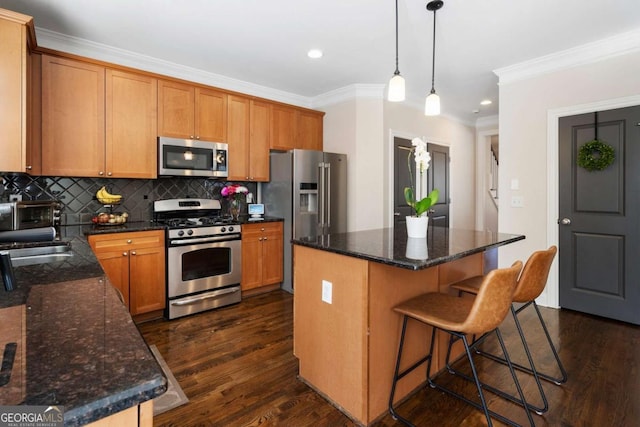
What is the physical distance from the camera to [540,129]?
3.52 m

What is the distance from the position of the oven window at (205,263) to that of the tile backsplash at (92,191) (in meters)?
0.81

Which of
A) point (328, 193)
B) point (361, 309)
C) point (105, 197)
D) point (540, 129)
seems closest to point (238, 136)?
point (328, 193)

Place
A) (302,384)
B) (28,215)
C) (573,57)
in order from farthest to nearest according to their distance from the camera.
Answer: (573,57) < (28,215) < (302,384)

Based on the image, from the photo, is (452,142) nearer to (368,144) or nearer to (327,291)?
(368,144)

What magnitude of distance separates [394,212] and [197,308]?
281 centimetres

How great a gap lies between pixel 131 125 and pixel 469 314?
327 cm

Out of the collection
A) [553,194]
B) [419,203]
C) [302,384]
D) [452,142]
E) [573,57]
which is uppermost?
[573,57]

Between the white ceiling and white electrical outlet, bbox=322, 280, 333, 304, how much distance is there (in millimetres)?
2030

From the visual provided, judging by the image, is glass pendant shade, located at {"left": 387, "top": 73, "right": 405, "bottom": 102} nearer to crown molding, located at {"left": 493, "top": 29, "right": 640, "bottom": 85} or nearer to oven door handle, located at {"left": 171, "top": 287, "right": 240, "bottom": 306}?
crown molding, located at {"left": 493, "top": 29, "right": 640, "bottom": 85}

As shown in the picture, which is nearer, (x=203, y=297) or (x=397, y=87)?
(x=397, y=87)

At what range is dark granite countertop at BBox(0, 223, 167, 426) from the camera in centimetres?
55

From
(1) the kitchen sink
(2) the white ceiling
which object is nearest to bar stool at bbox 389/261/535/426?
(1) the kitchen sink

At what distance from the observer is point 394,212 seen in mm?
4664

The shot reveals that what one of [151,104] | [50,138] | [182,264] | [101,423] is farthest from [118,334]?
[151,104]
